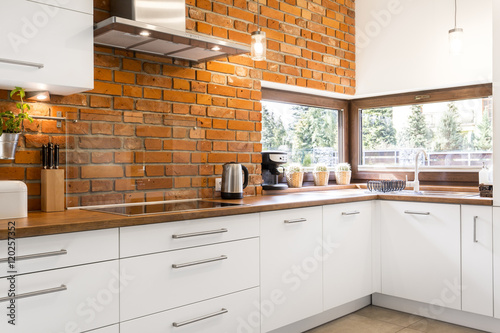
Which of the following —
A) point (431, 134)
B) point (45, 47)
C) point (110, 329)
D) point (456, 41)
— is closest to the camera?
point (110, 329)

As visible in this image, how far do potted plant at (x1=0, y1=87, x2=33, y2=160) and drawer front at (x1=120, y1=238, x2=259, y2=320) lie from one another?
2.34ft

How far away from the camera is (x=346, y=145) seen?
4324 mm

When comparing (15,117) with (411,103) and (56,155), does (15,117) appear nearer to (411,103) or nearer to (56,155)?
(56,155)

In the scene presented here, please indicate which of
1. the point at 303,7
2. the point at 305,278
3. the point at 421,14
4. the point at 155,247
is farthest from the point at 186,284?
the point at 421,14

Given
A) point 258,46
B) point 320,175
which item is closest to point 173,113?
point 258,46

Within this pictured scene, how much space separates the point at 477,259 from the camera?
9.30ft

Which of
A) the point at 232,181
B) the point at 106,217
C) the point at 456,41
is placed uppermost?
the point at 456,41

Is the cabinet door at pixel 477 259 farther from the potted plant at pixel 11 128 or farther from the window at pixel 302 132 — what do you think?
the potted plant at pixel 11 128

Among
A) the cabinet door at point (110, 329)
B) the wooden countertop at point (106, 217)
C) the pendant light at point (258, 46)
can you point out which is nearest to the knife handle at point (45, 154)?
the wooden countertop at point (106, 217)

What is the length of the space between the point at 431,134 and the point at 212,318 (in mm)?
2547

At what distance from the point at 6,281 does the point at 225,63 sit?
78.4 inches

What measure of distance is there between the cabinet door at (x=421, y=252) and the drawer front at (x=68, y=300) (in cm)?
202

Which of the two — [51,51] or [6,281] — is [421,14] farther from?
[6,281]

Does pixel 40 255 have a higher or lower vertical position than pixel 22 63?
lower
